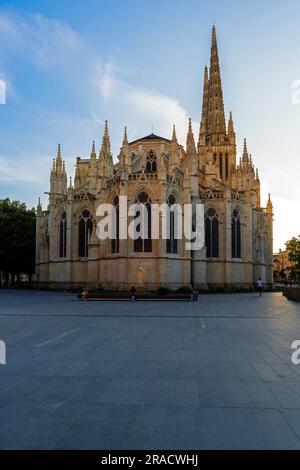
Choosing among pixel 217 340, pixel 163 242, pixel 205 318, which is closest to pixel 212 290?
pixel 163 242

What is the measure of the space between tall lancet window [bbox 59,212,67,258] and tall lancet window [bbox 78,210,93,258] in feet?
7.84

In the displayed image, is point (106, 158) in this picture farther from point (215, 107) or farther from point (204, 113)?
point (204, 113)

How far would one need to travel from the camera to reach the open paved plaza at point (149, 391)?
4336mm

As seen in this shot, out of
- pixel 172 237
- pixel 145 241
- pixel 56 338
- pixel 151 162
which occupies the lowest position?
pixel 56 338

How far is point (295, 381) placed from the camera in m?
6.76

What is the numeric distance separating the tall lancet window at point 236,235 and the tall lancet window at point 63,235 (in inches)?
788

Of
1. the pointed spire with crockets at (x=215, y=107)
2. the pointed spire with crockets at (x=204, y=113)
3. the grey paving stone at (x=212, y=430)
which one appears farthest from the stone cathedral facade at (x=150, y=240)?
the grey paving stone at (x=212, y=430)

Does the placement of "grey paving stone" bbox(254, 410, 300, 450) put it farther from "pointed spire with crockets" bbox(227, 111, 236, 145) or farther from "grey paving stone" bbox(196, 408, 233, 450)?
"pointed spire with crockets" bbox(227, 111, 236, 145)

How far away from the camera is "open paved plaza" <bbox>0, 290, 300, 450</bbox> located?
434 centimetres

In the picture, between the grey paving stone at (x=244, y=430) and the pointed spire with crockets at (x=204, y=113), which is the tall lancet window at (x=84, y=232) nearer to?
the pointed spire with crockets at (x=204, y=113)

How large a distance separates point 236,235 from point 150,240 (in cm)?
1249

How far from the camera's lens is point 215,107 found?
208ft

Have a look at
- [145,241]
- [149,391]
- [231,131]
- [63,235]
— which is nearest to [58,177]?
[63,235]

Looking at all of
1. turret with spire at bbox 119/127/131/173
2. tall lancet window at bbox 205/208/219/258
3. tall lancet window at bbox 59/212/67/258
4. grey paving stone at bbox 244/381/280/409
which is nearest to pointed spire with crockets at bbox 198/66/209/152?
tall lancet window at bbox 205/208/219/258
